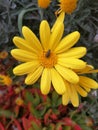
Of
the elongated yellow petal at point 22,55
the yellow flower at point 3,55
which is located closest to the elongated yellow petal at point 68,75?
the elongated yellow petal at point 22,55

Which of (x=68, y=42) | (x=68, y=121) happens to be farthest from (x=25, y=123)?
(x=68, y=42)

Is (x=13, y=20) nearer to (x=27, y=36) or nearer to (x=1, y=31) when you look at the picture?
(x=1, y=31)

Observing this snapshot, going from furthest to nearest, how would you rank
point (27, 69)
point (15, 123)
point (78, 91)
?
point (15, 123), point (78, 91), point (27, 69)

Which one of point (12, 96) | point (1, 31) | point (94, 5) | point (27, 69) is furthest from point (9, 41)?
point (27, 69)

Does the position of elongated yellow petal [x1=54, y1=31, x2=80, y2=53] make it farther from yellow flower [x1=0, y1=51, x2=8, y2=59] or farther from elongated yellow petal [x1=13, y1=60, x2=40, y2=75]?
yellow flower [x1=0, y1=51, x2=8, y2=59]

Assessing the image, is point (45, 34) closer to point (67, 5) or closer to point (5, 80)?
point (67, 5)

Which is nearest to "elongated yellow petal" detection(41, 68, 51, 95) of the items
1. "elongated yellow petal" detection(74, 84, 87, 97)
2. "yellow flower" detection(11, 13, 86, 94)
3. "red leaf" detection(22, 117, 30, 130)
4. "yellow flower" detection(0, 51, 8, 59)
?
"yellow flower" detection(11, 13, 86, 94)

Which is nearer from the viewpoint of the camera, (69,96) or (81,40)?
(69,96)

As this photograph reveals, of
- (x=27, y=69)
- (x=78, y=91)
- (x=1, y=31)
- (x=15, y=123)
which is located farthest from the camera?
(x=1, y=31)
